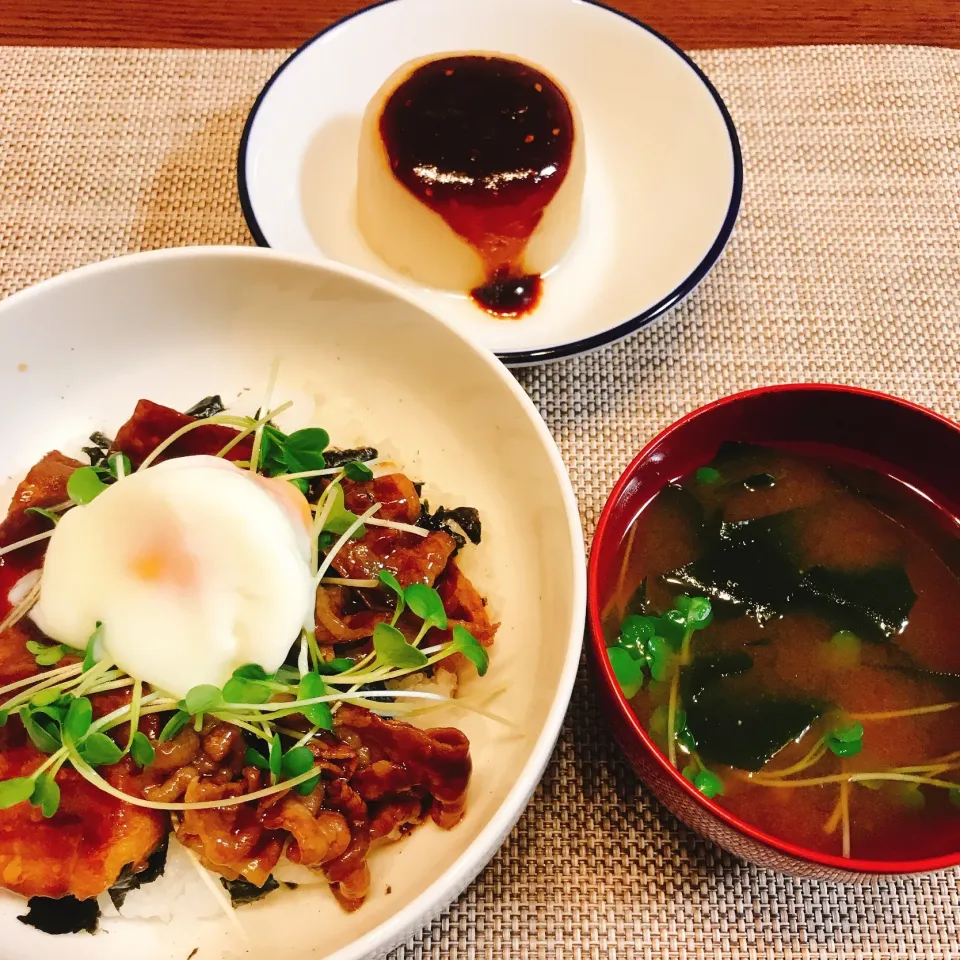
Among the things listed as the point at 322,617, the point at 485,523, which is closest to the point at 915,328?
the point at 485,523

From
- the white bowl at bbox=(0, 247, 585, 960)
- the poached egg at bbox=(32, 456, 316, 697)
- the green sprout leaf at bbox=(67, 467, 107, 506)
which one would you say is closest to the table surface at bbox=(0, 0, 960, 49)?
the white bowl at bbox=(0, 247, 585, 960)

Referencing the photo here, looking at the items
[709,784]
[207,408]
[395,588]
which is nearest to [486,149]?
[207,408]

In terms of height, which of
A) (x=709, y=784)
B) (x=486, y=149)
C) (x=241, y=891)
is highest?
(x=486, y=149)

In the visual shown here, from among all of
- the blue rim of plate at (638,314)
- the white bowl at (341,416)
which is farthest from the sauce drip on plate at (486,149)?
the white bowl at (341,416)

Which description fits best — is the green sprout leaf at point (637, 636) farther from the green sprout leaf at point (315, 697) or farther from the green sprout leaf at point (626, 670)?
the green sprout leaf at point (315, 697)

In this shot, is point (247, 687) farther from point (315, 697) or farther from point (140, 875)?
point (140, 875)

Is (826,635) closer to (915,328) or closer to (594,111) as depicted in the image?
(915,328)
